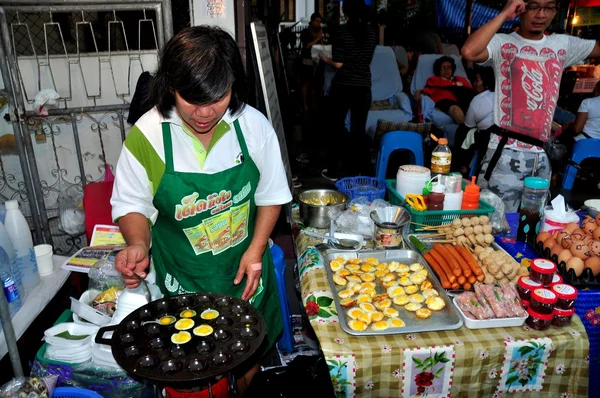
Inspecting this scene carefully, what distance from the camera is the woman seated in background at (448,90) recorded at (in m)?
7.02

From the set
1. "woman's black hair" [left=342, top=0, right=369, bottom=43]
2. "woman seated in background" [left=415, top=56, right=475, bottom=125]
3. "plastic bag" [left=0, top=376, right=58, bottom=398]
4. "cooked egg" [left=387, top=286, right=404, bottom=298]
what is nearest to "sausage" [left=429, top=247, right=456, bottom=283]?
"cooked egg" [left=387, top=286, right=404, bottom=298]

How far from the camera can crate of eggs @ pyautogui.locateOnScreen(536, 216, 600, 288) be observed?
6.36ft

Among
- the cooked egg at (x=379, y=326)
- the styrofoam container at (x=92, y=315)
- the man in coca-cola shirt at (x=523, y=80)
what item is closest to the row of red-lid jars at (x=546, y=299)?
the cooked egg at (x=379, y=326)

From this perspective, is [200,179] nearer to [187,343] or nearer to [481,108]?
[187,343]

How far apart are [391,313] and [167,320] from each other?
887mm

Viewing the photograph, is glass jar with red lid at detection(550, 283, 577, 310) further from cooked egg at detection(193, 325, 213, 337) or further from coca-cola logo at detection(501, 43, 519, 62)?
coca-cola logo at detection(501, 43, 519, 62)

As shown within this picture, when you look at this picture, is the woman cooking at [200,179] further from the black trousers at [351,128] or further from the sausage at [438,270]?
the black trousers at [351,128]

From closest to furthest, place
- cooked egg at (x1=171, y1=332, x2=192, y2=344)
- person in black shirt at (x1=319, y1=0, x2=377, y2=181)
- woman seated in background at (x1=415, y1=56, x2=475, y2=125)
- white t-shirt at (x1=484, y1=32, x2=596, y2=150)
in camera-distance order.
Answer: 1. cooked egg at (x1=171, y1=332, x2=192, y2=344)
2. white t-shirt at (x1=484, y1=32, x2=596, y2=150)
3. person in black shirt at (x1=319, y1=0, x2=377, y2=181)
4. woman seated in background at (x1=415, y1=56, x2=475, y2=125)

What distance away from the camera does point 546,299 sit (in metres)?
1.66

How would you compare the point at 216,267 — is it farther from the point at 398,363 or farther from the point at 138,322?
the point at 398,363

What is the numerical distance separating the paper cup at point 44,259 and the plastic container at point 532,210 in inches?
107

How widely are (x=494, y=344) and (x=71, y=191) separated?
3.68 meters

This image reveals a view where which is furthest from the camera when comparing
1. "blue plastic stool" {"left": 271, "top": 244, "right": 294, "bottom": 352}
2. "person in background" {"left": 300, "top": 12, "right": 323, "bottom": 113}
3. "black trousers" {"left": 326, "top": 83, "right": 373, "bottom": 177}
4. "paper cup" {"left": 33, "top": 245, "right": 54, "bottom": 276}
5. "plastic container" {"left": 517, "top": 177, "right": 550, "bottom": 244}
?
"person in background" {"left": 300, "top": 12, "right": 323, "bottom": 113}

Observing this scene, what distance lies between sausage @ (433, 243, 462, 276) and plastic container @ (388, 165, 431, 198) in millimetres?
566
